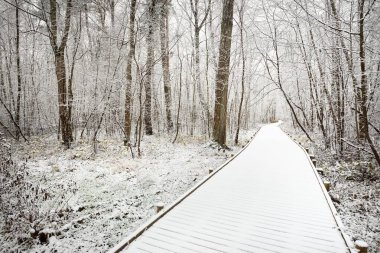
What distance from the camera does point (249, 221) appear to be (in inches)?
179

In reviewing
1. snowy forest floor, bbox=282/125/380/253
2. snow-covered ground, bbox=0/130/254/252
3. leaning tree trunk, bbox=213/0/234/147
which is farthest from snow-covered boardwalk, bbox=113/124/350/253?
leaning tree trunk, bbox=213/0/234/147

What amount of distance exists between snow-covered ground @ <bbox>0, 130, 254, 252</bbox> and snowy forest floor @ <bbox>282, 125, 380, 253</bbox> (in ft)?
14.1

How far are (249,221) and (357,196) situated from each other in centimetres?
476

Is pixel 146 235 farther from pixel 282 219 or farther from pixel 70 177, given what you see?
pixel 70 177

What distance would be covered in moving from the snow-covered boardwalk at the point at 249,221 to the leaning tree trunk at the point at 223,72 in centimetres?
618

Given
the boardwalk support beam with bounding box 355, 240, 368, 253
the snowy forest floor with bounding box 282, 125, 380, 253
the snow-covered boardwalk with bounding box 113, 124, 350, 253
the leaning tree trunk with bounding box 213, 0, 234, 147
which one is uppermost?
the leaning tree trunk with bounding box 213, 0, 234, 147

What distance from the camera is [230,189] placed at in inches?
251

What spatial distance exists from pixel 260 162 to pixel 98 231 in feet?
21.9

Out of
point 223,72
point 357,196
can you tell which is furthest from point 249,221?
point 223,72

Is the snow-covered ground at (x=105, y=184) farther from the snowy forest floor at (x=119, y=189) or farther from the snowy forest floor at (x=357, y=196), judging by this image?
the snowy forest floor at (x=357, y=196)

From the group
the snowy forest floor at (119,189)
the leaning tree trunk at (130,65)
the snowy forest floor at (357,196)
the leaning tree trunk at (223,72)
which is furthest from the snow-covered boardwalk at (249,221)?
the leaning tree trunk at (130,65)

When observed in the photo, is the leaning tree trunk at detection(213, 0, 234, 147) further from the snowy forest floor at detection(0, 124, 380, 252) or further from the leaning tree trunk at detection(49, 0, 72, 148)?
the leaning tree trunk at detection(49, 0, 72, 148)

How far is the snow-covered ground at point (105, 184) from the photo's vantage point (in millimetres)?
4801

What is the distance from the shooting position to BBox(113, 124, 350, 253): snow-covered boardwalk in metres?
3.73
